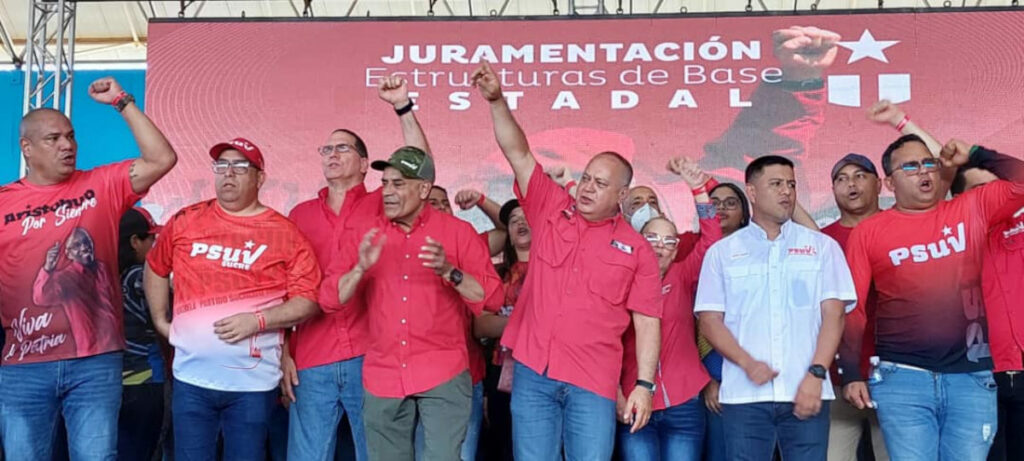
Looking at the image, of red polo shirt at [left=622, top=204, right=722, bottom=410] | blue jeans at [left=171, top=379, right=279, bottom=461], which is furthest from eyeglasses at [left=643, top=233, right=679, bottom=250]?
blue jeans at [left=171, top=379, right=279, bottom=461]

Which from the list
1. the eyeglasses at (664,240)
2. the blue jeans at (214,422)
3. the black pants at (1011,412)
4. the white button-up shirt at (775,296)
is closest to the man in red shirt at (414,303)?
the blue jeans at (214,422)

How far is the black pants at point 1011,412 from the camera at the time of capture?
13.4 feet

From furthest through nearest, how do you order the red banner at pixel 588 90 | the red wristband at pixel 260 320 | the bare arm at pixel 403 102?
the red banner at pixel 588 90 < the bare arm at pixel 403 102 < the red wristband at pixel 260 320

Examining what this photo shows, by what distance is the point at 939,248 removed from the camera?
3988mm

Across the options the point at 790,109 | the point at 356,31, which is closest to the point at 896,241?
the point at 790,109

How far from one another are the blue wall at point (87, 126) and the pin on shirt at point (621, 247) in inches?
339

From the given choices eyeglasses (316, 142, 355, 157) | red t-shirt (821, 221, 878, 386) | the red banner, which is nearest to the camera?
red t-shirt (821, 221, 878, 386)

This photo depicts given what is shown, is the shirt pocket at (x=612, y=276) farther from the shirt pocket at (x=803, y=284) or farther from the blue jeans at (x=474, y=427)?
the blue jeans at (x=474, y=427)

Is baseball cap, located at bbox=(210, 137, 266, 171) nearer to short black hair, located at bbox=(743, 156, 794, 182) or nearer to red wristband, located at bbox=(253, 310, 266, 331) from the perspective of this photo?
red wristband, located at bbox=(253, 310, 266, 331)

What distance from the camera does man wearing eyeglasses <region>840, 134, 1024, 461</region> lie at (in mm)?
3828

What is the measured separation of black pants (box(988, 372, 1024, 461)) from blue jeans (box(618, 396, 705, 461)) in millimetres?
1248

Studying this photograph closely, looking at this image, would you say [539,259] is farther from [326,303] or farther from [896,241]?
[896,241]

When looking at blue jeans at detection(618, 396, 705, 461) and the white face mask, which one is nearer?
blue jeans at detection(618, 396, 705, 461)

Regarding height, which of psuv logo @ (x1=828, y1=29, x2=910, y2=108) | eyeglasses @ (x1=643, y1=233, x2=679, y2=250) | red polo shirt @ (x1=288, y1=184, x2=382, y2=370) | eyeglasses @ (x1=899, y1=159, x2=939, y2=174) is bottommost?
red polo shirt @ (x1=288, y1=184, x2=382, y2=370)
